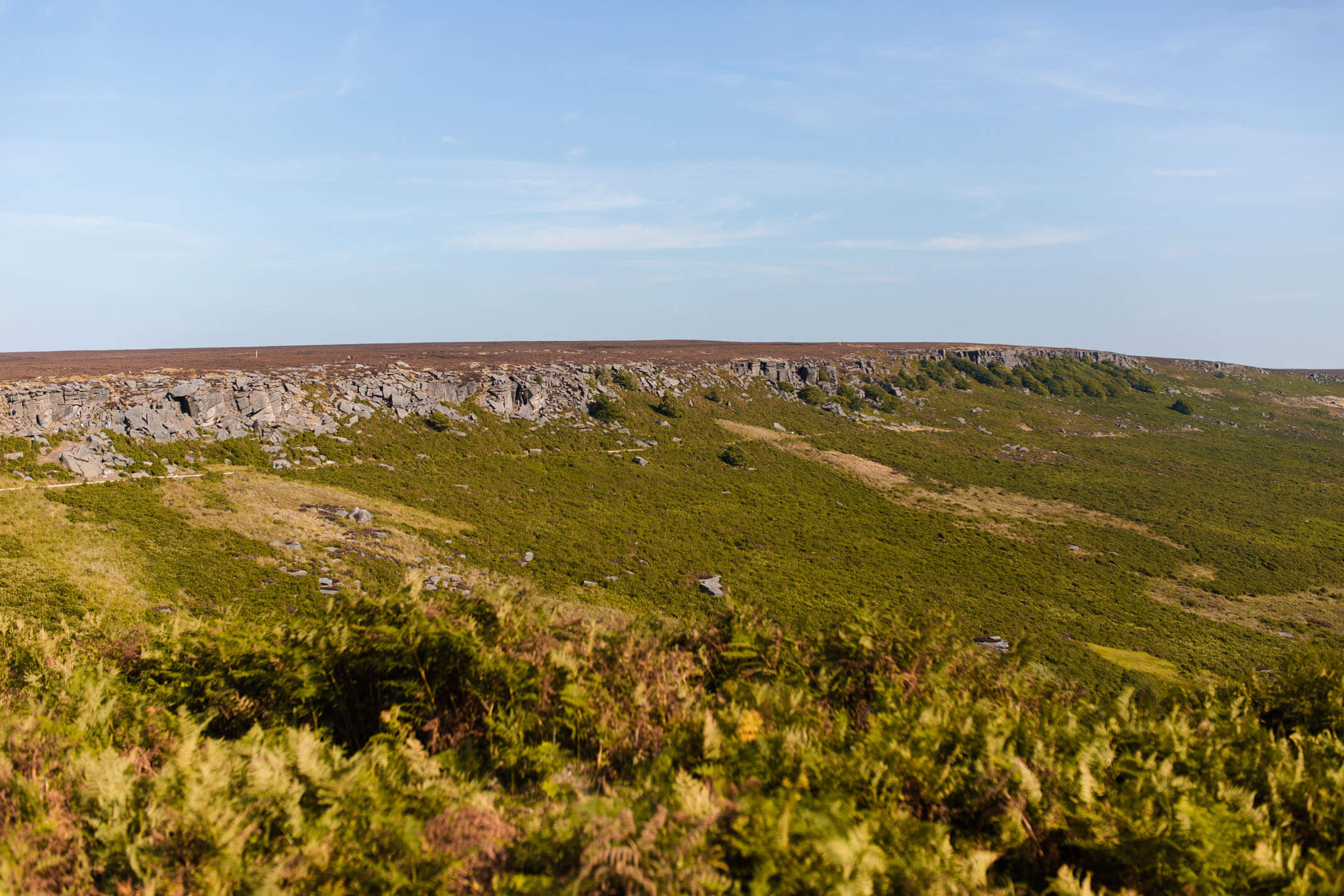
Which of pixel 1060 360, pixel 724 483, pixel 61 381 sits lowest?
pixel 724 483

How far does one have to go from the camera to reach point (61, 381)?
33.1 meters

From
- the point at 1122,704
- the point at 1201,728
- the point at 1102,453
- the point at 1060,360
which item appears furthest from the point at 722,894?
the point at 1060,360

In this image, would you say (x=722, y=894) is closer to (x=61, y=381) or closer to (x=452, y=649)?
(x=452, y=649)

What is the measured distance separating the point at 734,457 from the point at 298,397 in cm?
2978

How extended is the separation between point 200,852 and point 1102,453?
73108 mm

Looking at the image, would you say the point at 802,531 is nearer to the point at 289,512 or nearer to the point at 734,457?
the point at 734,457

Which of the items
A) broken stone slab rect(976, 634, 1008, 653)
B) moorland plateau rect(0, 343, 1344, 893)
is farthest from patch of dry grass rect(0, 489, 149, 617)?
broken stone slab rect(976, 634, 1008, 653)

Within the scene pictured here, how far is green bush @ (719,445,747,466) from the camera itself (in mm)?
46750

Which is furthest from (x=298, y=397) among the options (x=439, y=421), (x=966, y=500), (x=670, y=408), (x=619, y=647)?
(x=966, y=500)

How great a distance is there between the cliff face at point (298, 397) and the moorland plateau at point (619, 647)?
254 mm

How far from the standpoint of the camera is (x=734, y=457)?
47.1m

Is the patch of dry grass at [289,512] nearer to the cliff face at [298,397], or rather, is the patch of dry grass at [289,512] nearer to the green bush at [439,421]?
the cliff face at [298,397]

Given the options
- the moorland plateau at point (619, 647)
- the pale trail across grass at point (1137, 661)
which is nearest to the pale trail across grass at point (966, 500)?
the moorland plateau at point (619, 647)

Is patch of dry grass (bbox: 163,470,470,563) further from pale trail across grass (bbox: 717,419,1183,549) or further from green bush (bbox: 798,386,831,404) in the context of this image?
green bush (bbox: 798,386,831,404)
